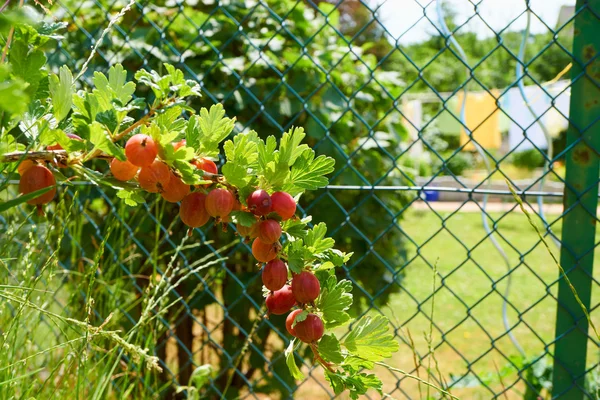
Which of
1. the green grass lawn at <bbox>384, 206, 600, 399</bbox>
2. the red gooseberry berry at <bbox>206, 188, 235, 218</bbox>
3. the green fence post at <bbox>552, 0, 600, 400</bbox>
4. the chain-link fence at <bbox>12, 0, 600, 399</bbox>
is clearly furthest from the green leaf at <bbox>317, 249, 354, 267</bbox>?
the green grass lawn at <bbox>384, 206, 600, 399</bbox>

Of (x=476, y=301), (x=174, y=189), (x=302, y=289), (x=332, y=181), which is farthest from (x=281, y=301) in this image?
(x=476, y=301)

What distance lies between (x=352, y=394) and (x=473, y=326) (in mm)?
4362

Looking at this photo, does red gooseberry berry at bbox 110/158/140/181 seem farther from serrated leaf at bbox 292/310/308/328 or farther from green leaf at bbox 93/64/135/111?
serrated leaf at bbox 292/310/308/328

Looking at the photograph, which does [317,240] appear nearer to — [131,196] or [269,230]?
[269,230]

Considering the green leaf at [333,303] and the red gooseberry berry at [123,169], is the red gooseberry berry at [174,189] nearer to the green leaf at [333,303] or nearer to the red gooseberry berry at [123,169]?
the red gooseberry berry at [123,169]

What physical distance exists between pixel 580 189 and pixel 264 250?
39.4 inches

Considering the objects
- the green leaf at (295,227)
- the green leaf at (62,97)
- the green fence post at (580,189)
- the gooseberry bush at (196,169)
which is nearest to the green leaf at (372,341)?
the gooseberry bush at (196,169)

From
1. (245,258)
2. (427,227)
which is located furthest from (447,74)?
(245,258)

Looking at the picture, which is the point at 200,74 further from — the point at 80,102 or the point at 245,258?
the point at 80,102

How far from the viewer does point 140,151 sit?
448mm

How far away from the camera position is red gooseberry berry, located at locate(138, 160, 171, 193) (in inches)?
18.3

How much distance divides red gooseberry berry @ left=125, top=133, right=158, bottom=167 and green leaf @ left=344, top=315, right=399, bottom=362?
0.25 m

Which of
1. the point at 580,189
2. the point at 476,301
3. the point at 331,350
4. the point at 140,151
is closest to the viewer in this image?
the point at 140,151

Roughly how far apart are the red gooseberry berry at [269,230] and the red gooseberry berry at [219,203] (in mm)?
31
